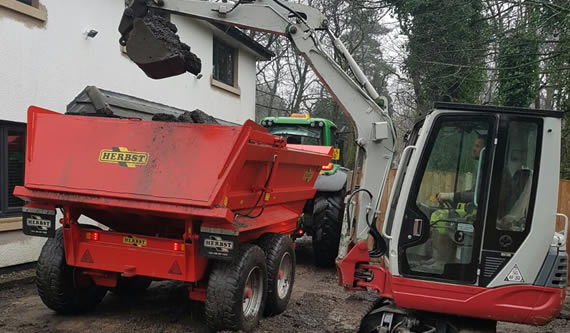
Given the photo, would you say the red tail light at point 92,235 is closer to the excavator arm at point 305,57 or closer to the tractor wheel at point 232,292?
the tractor wheel at point 232,292

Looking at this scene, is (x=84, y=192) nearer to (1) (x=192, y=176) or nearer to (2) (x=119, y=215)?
(2) (x=119, y=215)

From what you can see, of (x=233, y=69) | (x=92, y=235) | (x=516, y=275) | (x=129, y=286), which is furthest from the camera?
(x=233, y=69)

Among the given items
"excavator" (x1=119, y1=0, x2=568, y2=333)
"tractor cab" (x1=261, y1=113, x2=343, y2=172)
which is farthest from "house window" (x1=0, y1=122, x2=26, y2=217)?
"excavator" (x1=119, y1=0, x2=568, y2=333)

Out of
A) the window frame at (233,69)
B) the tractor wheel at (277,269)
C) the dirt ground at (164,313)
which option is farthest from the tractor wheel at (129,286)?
the window frame at (233,69)

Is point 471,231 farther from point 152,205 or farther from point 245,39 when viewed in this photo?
point 245,39

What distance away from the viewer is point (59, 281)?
14.7 ft

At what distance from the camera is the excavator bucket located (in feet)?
14.9

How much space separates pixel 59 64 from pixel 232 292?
5165mm

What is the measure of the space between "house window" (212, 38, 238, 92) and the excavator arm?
6926mm

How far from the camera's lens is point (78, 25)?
7.68m

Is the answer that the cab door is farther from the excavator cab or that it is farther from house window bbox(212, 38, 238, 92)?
house window bbox(212, 38, 238, 92)

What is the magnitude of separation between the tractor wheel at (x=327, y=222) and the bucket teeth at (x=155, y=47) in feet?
11.7

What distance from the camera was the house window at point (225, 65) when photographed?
12273mm

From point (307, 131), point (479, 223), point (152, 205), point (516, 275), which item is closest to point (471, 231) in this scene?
point (479, 223)
